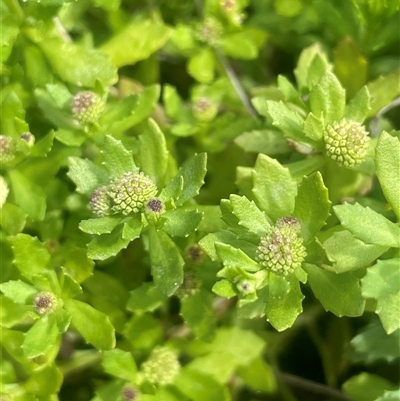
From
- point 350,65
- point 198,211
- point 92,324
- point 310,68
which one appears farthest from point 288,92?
point 92,324

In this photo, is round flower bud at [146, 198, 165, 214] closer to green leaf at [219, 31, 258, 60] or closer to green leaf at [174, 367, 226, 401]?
green leaf at [174, 367, 226, 401]

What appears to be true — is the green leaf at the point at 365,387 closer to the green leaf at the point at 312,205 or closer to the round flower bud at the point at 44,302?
the green leaf at the point at 312,205

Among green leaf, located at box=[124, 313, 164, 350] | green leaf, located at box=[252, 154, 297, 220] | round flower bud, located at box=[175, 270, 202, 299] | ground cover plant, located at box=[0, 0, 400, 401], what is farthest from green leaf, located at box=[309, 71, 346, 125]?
green leaf, located at box=[124, 313, 164, 350]

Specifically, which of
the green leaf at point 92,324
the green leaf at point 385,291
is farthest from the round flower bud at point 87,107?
the green leaf at point 385,291

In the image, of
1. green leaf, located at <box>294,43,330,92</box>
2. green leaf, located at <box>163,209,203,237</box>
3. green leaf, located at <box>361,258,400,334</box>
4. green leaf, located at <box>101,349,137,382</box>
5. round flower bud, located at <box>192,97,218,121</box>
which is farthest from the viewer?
round flower bud, located at <box>192,97,218,121</box>

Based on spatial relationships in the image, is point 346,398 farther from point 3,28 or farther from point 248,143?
point 3,28

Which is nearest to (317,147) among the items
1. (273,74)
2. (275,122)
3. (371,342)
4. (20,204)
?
(275,122)
